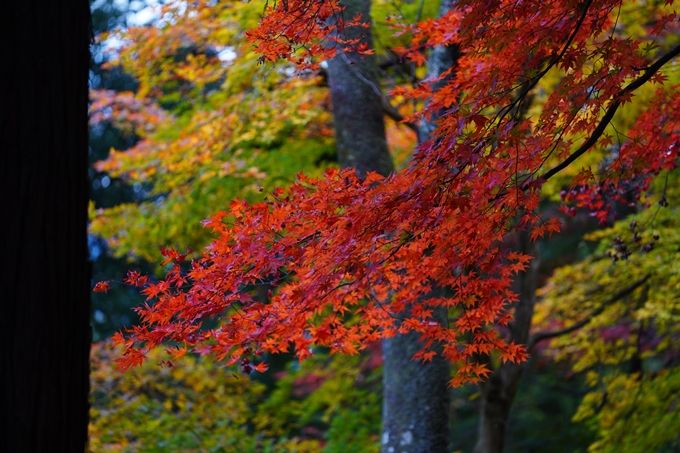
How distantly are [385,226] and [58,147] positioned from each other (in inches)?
66.5

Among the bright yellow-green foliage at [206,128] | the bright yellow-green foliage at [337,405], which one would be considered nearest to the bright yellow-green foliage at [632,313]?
the bright yellow-green foliage at [337,405]

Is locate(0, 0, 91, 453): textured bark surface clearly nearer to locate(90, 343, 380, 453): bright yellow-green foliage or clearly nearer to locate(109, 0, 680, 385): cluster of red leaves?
locate(109, 0, 680, 385): cluster of red leaves

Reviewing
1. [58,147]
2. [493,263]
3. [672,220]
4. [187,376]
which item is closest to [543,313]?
[672,220]

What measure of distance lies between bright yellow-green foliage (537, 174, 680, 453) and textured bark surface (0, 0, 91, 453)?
19.3ft

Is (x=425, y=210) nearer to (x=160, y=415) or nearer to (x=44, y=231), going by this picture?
(x=44, y=231)

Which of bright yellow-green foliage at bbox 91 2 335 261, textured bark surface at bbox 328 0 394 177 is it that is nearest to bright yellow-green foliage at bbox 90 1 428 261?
bright yellow-green foliage at bbox 91 2 335 261

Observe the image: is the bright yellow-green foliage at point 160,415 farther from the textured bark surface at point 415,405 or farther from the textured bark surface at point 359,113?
the textured bark surface at point 359,113

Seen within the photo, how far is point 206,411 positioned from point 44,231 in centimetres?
814

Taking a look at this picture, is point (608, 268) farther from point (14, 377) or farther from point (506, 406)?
point (14, 377)

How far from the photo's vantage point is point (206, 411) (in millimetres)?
9664

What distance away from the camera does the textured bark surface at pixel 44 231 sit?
6.50ft

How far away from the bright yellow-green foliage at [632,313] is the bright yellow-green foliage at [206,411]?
2980mm

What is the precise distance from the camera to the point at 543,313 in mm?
9586

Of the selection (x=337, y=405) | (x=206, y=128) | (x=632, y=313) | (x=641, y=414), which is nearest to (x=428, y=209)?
(x=206, y=128)
